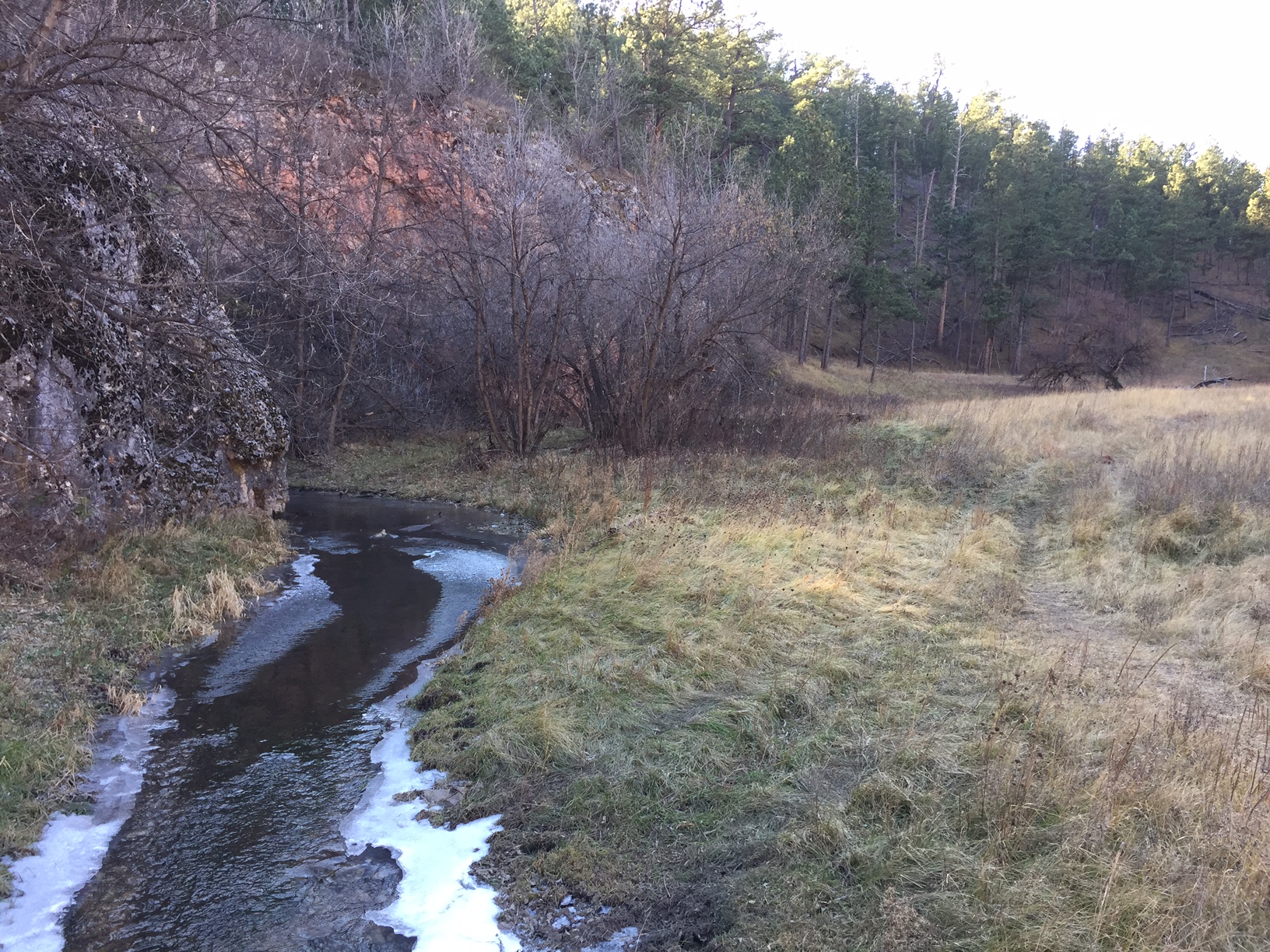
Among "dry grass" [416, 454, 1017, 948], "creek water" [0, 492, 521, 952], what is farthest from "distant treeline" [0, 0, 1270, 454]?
"dry grass" [416, 454, 1017, 948]

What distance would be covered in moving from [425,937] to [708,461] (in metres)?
13.0

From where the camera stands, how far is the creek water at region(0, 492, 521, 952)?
14.2 ft

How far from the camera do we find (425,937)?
427 cm

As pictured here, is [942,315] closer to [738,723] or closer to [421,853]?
[738,723]

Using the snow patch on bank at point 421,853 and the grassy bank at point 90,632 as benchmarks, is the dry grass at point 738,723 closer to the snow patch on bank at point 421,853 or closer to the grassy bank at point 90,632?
the snow patch on bank at point 421,853

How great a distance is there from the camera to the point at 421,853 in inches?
196

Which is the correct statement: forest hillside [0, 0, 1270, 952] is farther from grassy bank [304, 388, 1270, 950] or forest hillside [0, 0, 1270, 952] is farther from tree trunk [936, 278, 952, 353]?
tree trunk [936, 278, 952, 353]

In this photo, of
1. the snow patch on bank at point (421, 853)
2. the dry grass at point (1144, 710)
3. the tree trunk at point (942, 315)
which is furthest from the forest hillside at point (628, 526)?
the tree trunk at point (942, 315)

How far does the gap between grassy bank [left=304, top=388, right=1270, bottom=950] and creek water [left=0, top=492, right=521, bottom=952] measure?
40 centimetres

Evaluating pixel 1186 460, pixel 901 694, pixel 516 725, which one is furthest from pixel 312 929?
pixel 1186 460

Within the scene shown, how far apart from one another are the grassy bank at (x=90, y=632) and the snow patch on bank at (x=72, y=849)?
0.33 feet

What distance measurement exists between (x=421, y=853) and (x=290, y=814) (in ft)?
3.36

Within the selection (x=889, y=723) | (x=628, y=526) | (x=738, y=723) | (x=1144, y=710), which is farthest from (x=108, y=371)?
(x=1144, y=710)

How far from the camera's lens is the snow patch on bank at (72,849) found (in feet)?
14.0
